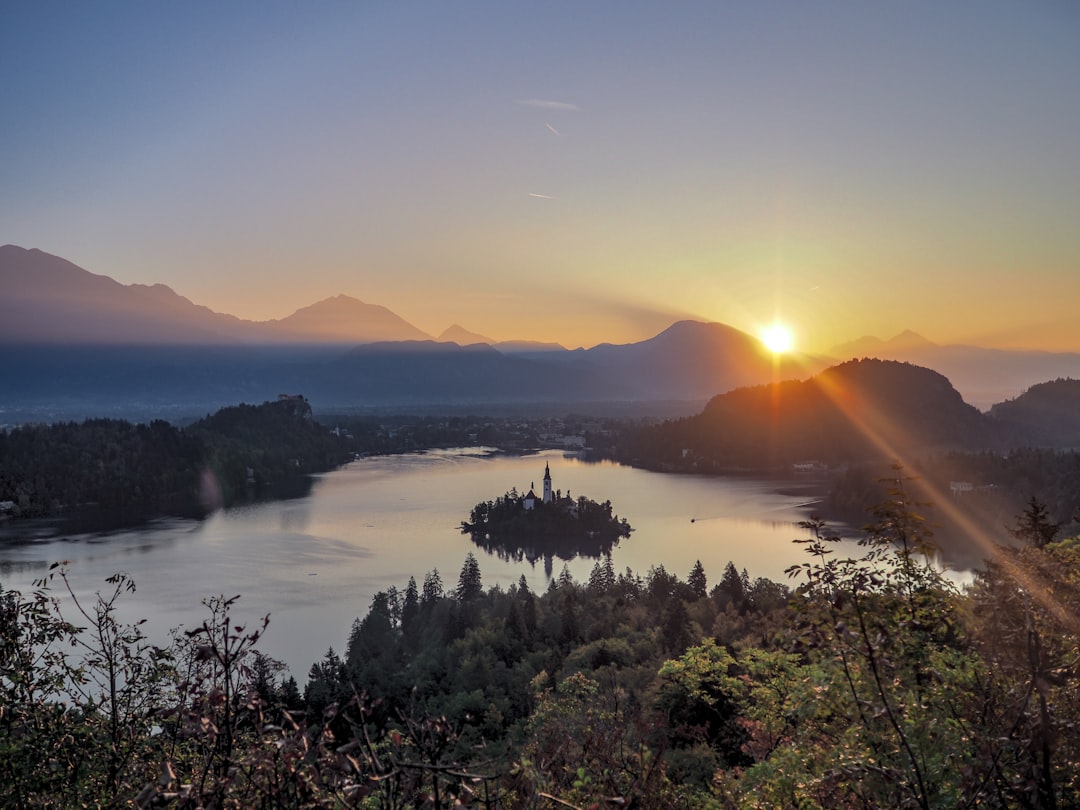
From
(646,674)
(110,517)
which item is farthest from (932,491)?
(110,517)

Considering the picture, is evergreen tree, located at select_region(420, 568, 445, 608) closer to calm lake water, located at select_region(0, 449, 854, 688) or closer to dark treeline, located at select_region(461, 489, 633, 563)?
calm lake water, located at select_region(0, 449, 854, 688)

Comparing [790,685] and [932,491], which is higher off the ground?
[790,685]

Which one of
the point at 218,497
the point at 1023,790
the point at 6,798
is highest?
the point at 1023,790

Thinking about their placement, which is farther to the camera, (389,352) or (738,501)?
(389,352)

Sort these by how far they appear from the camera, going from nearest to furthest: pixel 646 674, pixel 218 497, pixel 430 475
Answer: pixel 646 674 → pixel 218 497 → pixel 430 475

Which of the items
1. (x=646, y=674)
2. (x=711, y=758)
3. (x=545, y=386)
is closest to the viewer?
(x=711, y=758)

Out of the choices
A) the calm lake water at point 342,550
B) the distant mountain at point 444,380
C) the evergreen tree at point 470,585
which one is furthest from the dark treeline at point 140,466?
the distant mountain at point 444,380

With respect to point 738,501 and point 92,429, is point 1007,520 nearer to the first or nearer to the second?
point 738,501
